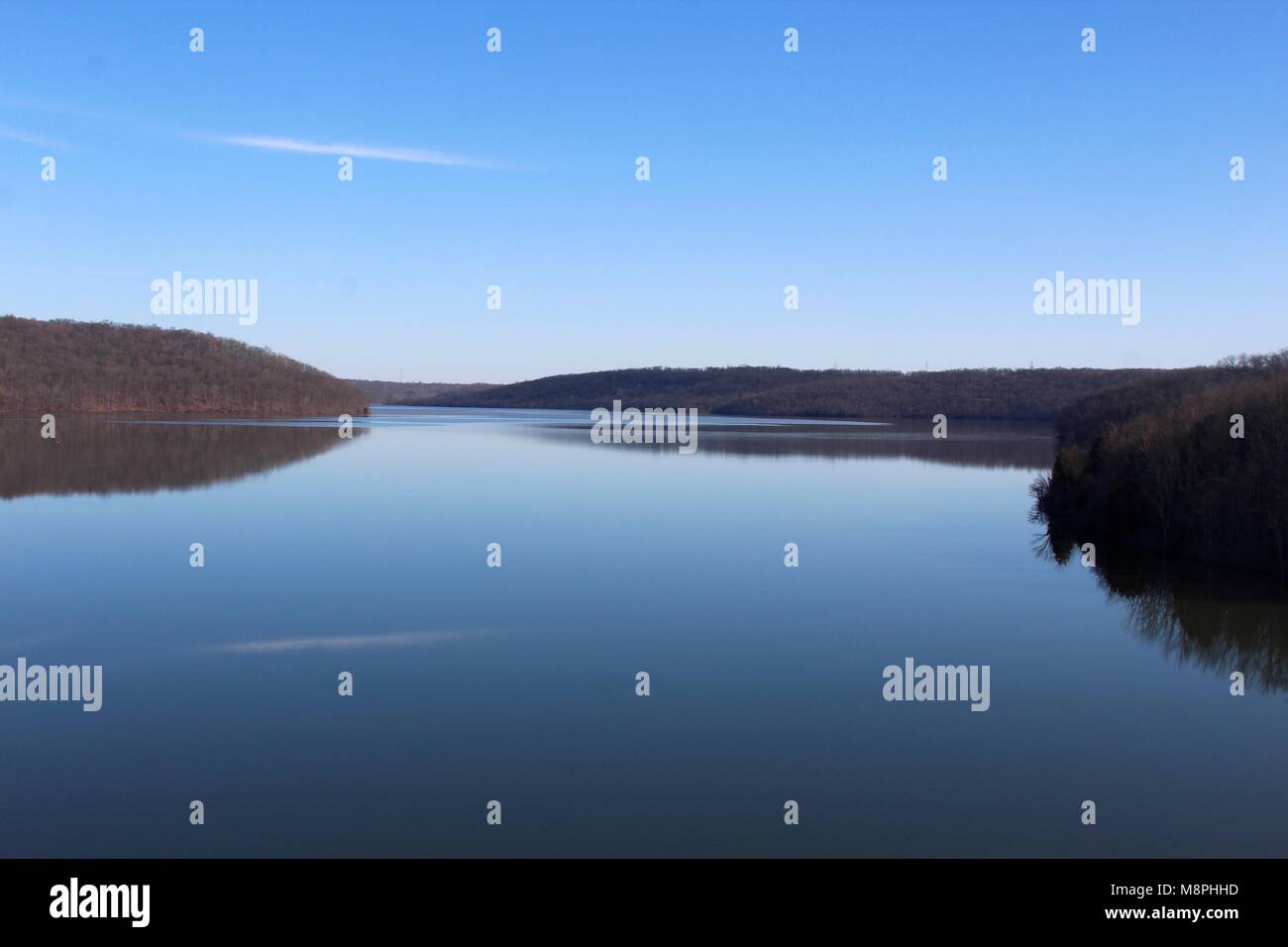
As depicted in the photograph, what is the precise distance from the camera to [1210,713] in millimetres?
8297

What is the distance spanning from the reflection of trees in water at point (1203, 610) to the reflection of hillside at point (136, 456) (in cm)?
1685

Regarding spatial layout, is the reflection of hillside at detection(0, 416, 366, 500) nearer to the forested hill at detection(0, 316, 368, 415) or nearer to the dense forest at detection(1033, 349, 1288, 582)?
the dense forest at detection(1033, 349, 1288, 582)

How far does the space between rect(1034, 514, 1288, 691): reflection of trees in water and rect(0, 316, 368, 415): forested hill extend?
68897 millimetres

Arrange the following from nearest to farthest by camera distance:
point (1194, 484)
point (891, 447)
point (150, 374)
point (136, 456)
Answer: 1. point (1194, 484)
2. point (136, 456)
3. point (891, 447)
4. point (150, 374)

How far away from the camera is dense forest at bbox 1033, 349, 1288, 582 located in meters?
14.2

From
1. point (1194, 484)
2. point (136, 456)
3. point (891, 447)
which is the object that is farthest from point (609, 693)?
point (891, 447)

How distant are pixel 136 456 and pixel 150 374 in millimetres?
53503

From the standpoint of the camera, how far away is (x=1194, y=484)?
15977mm

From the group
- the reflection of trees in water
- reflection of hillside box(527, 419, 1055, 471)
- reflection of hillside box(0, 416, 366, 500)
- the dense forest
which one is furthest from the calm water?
reflection of hillside box(527, 419, 1055, 471)

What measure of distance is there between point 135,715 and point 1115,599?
1024 cm

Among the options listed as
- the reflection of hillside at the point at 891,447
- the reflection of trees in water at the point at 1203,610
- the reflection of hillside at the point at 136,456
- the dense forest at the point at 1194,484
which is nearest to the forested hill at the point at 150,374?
the reflection of hillside at the point at 136,456

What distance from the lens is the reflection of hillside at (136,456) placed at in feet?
73.3

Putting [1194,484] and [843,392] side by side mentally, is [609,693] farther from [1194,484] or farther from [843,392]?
[843,392]

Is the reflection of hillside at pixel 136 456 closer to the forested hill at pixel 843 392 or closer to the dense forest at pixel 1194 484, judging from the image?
the dense forest at pixel 1194 484
